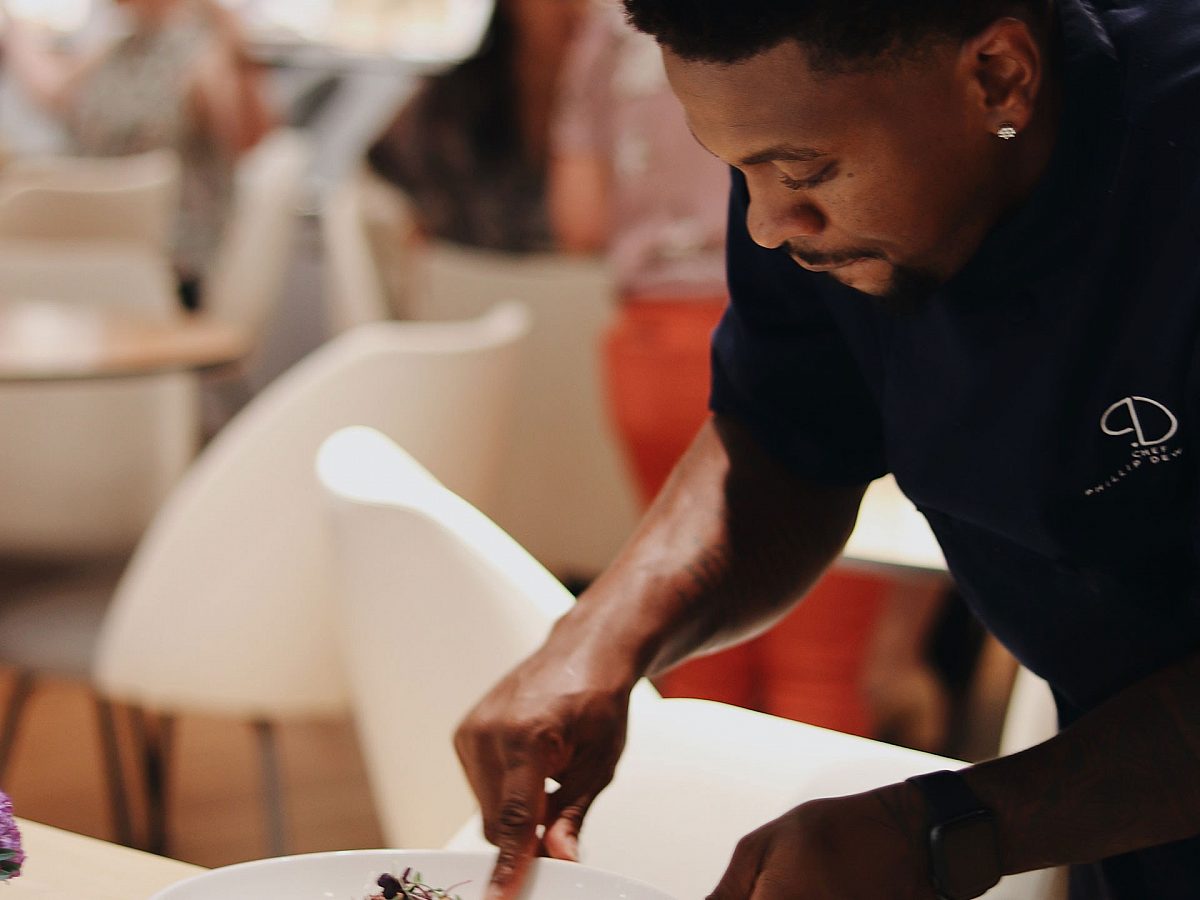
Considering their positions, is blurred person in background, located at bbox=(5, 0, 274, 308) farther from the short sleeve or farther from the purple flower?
the purple flower

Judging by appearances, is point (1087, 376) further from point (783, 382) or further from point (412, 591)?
point (412, 591)

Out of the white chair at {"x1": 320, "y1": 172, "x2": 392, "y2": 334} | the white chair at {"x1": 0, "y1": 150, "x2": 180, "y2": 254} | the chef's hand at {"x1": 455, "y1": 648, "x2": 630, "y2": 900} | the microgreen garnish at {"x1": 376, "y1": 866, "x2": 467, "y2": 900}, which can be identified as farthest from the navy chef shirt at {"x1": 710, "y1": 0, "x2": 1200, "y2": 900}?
the white chair at {"x1": 0, "y1": 150, "x2": 180, "y2": 254}

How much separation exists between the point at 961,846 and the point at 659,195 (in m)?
1.59

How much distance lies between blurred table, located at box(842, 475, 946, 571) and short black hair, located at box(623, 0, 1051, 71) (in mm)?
768

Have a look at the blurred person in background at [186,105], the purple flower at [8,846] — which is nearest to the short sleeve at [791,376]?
the purple flower at [8,846]

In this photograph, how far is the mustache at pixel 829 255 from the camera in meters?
0.81

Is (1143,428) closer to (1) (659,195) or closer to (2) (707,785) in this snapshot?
(2) (707,785)

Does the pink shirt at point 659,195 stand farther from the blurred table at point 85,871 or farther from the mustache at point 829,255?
the blurred table at point 85,871

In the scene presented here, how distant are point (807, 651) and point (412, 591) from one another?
1108 mm

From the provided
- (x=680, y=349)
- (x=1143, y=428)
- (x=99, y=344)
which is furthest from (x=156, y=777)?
(x=1143, y=428)

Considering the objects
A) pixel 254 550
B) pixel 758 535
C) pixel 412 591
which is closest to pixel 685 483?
pixel 758 535

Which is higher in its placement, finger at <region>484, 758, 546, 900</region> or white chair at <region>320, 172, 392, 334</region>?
finger at <region>484, 758, 546, 900</region>

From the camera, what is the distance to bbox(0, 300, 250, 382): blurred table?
223 cm

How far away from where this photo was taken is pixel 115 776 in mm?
2322
